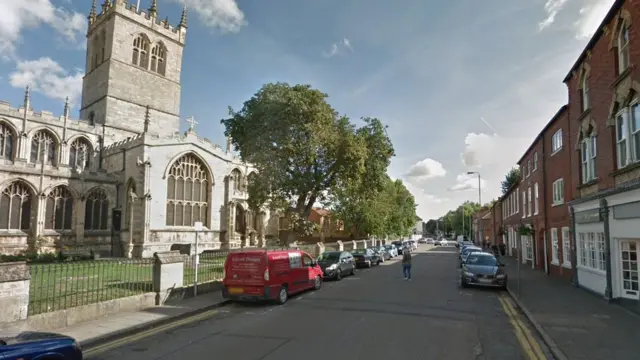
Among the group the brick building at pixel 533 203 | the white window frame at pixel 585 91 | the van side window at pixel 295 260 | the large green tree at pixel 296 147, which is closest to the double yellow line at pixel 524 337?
the van side window at pixel 295 260

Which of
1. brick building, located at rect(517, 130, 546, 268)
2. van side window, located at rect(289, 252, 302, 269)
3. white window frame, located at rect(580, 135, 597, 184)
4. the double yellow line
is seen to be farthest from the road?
brick building, located at rect(517, 130, 546, 268)

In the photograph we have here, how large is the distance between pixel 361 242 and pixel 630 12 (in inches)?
1544

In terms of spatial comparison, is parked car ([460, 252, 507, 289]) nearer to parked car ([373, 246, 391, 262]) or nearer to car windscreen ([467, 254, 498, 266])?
car windscreen ([467, 254, 498, 266])

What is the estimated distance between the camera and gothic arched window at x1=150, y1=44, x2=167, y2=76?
1876 inches

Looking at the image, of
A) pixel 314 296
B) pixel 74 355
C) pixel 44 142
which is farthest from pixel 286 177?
pixel 44 142

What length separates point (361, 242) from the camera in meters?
48.9

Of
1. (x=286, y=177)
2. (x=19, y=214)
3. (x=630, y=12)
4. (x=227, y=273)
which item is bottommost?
(x=227, y=273)

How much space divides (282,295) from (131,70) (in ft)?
134

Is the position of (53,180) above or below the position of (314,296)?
above

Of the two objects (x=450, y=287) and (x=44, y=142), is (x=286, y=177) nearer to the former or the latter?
(x=450, y=287)

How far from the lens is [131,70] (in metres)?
44.7

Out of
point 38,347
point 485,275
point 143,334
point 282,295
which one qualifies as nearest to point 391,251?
point 485,275

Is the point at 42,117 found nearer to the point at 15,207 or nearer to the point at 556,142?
the point at 15,207

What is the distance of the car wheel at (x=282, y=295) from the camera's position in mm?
13055
